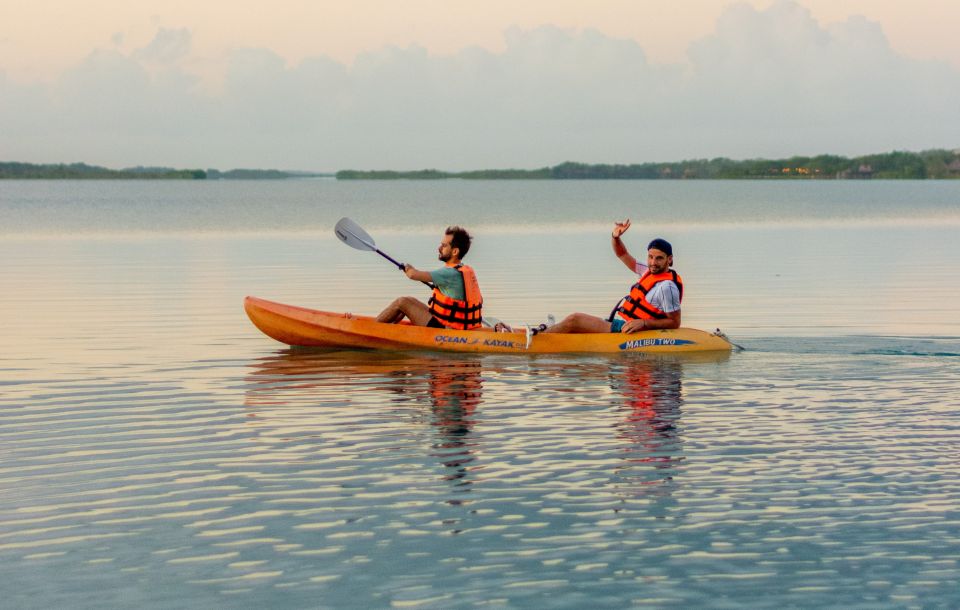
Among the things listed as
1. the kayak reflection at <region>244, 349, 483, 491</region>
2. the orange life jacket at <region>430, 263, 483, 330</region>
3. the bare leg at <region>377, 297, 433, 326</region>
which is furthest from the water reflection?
the bare leg at <region>377, 297, 433, 326</region>

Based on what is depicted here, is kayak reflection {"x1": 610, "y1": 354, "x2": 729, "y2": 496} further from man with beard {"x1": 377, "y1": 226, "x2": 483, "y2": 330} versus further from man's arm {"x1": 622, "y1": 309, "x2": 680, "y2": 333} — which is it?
man with beard {"x1": 377, "y1": 226, "x2": 483, "y2": 330}

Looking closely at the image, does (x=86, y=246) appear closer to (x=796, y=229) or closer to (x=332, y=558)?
(x=796, y=229)

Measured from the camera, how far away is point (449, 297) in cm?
1496

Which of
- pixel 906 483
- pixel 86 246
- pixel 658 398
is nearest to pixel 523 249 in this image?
pixel 86 246

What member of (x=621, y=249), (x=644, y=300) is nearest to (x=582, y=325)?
(x=644, y=300)

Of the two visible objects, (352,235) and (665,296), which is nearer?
(665,296)

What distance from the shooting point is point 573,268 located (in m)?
29.7

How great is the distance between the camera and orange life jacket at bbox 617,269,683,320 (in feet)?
47.7

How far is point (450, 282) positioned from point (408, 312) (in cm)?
99

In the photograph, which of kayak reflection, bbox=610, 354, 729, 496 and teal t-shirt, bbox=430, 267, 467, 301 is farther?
teal t-shirt, bbox=430, 267, 467, 301

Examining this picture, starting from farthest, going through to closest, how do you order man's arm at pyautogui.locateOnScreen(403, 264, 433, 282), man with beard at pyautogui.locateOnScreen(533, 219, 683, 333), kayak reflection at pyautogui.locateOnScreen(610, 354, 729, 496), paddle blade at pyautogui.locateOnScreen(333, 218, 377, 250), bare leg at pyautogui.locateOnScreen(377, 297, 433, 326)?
paddle blade at pyautogui.locateOnScreen(333, 218, 377, 250) → bare leg at pyautogui.locateOnScreen(377, 297, 433, 326) → man with beard at pyautogui.locateOnScreen(533, 219, 683, 333) → man's arm at pyautogui.locateOnScreen(403, 264, 433, 282) → kayak reflection at pyautogui.locateOnScreen(610, 354, 729, 496)

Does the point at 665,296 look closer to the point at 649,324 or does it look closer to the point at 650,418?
the point at 649,324

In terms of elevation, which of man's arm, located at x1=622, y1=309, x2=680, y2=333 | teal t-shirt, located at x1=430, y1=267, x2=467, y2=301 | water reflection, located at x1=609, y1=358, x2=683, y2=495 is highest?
teal t-shirt, located at x1=430, y1=267, x2=467, y2=301

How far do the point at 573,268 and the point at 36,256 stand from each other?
14184 millimetres
